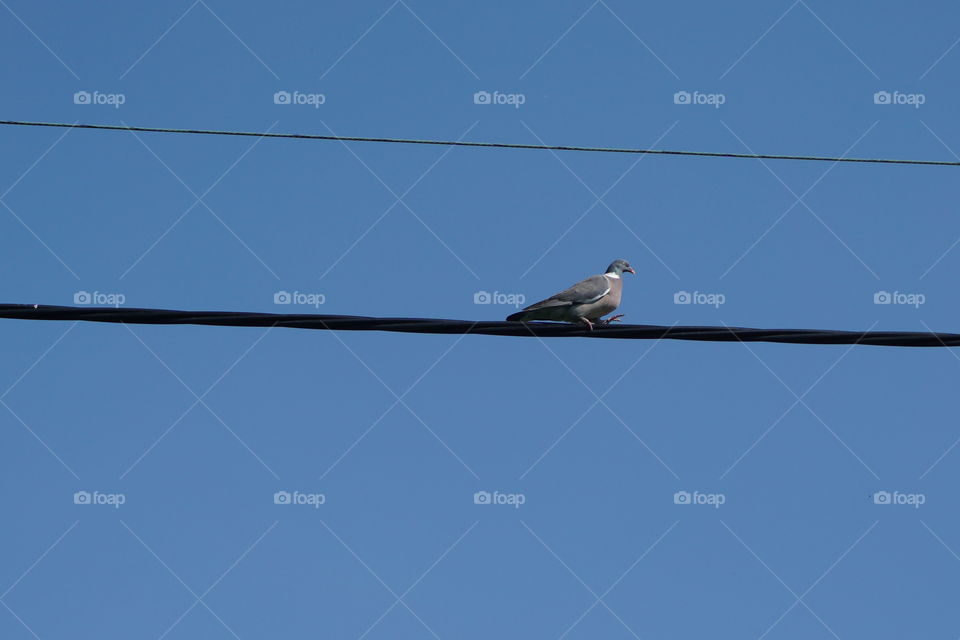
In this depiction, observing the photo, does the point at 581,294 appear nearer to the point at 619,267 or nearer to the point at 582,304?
the point at 582,304

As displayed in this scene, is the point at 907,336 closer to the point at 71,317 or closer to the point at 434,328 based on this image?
the point at 434,328

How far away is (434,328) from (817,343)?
202 cm

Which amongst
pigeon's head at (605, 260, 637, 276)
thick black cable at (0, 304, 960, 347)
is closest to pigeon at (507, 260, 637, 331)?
pigeon's head at (605, 260, 637, 276)

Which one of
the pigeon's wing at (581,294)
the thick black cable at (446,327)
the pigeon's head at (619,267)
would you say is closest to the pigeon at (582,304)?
the pigeon's wing at (581,294)

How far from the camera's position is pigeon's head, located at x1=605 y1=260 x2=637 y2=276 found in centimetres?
1173

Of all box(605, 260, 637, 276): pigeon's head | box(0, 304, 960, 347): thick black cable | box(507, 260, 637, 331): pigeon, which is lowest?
box(0, 304, 960, 347): thick black cable

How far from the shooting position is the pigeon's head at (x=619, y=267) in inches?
462

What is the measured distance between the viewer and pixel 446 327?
7020 mm

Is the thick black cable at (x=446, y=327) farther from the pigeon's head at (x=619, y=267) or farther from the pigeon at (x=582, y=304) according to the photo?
the pigeon's head at (x=619, y=267)

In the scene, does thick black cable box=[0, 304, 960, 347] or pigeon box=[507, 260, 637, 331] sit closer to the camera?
thick black cable box=[0, 304, 960, 347]

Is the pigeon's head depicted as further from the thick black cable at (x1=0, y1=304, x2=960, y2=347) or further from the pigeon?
the thick black cable at (x1=0, y1=304, x2=960, y2=347)

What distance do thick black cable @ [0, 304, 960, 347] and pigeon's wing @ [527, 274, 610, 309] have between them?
2729mm

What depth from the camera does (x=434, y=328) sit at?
702cm

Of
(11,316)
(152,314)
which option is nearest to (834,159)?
(152,314)
